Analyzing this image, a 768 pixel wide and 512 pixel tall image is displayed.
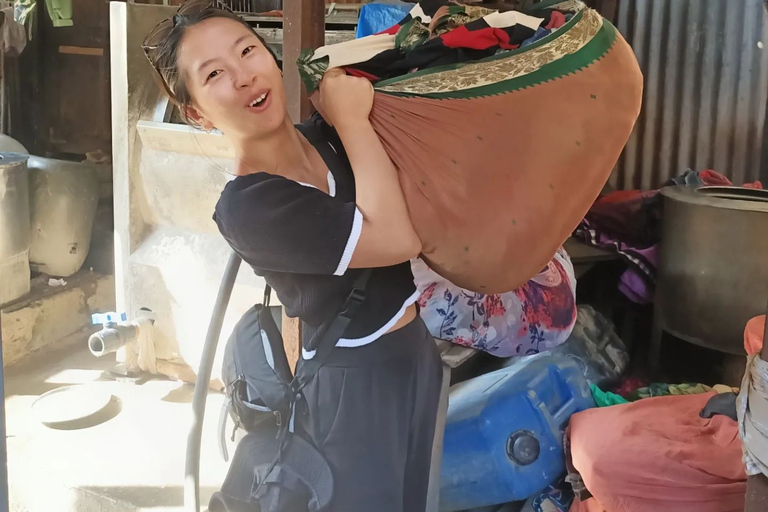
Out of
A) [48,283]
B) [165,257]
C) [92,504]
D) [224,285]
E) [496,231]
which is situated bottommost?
[92,504]

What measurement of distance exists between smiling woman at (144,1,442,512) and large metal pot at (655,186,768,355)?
143 cm

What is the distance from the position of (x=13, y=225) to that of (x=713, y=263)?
3.11m

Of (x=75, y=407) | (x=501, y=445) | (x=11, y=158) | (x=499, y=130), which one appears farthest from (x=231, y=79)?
(x=11, y=158)

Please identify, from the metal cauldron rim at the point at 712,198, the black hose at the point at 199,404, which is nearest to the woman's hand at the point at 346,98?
the black hose at the point at 199,404

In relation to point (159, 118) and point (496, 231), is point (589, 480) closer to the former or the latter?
point (496, 231)

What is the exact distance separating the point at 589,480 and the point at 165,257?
2.05 meters

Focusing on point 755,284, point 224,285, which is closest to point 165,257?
point 224,285

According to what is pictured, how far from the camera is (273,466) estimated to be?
1.10 metres

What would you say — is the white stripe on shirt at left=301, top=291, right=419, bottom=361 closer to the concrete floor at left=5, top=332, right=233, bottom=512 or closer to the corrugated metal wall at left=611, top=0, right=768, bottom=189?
the concrete floor at left=5, top=332, right=233, bottom=512

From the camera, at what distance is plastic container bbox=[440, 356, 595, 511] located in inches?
71.3

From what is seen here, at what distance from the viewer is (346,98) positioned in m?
→ 0.95

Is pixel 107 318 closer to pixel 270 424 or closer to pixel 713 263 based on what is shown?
pixel 270 424

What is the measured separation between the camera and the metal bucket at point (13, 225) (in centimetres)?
329

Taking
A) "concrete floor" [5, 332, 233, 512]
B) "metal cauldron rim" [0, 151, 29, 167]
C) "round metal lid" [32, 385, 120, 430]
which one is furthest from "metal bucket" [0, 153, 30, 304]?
"round metal lid" [32, 385, 120, 430]
